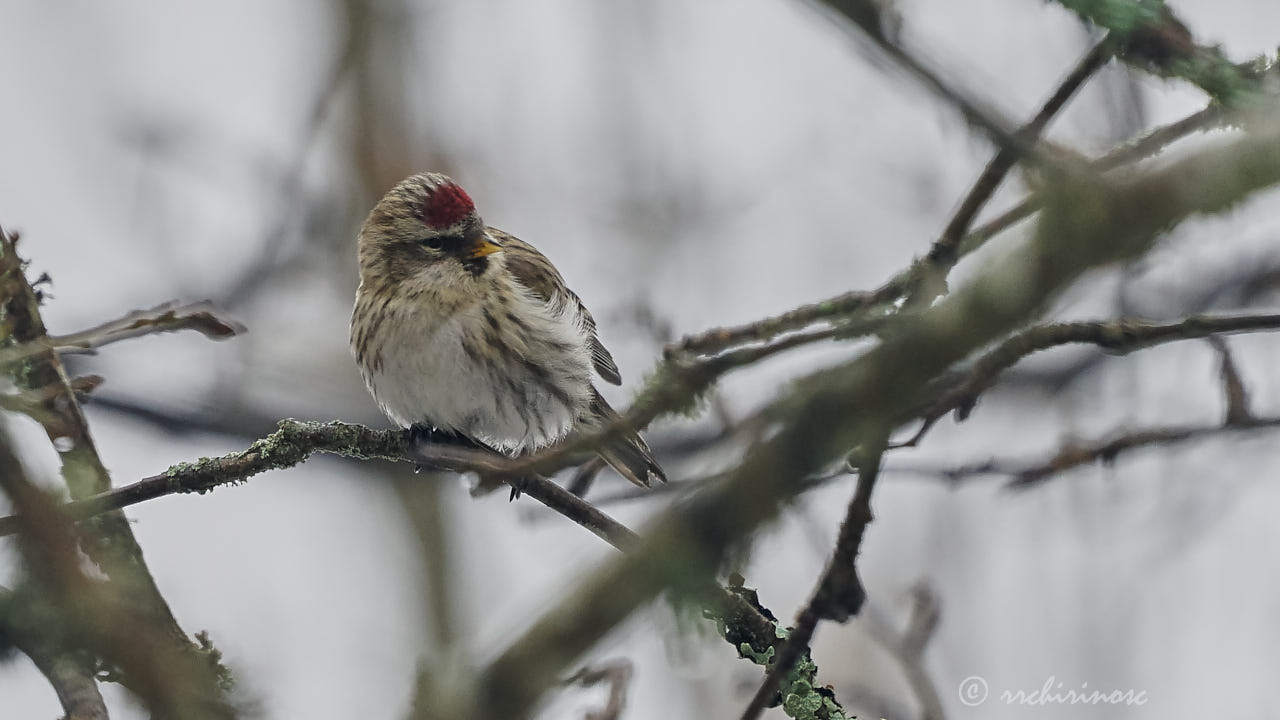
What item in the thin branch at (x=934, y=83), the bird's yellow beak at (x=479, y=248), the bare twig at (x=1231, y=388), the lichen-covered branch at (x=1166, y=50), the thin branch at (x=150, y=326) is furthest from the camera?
the bird's yellow beak at (x=479, y=248)

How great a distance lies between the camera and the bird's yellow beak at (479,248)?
490 cm

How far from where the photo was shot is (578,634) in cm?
147

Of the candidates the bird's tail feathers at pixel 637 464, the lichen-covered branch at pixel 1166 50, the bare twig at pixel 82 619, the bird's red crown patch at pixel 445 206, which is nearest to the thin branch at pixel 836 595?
the bare twig at pixel 82 619

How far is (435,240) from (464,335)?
1.43ft

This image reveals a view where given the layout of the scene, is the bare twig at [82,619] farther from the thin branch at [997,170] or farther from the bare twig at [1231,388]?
the bare twig at [1231,388]

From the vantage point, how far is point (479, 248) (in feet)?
16.1

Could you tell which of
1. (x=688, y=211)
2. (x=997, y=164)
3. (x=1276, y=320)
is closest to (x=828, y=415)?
(x=1276, y=320)

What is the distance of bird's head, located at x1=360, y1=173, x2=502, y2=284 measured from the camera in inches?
193

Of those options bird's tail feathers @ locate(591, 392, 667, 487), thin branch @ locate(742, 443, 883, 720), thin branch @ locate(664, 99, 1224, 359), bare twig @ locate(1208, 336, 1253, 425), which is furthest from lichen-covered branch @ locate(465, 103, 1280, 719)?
bird's tail feathers @ locate(591, 392, 667, 487)

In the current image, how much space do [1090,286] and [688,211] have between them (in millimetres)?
8696

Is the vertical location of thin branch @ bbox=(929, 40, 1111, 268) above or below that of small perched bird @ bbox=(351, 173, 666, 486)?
below

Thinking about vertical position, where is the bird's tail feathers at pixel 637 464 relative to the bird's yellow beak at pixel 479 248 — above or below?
below

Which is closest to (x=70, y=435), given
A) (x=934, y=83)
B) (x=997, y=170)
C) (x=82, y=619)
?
(x=82, y=619)

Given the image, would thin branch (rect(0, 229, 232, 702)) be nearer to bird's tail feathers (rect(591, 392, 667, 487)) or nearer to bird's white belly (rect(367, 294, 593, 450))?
bird's white belly (rect(367, 294, 593, 450))
